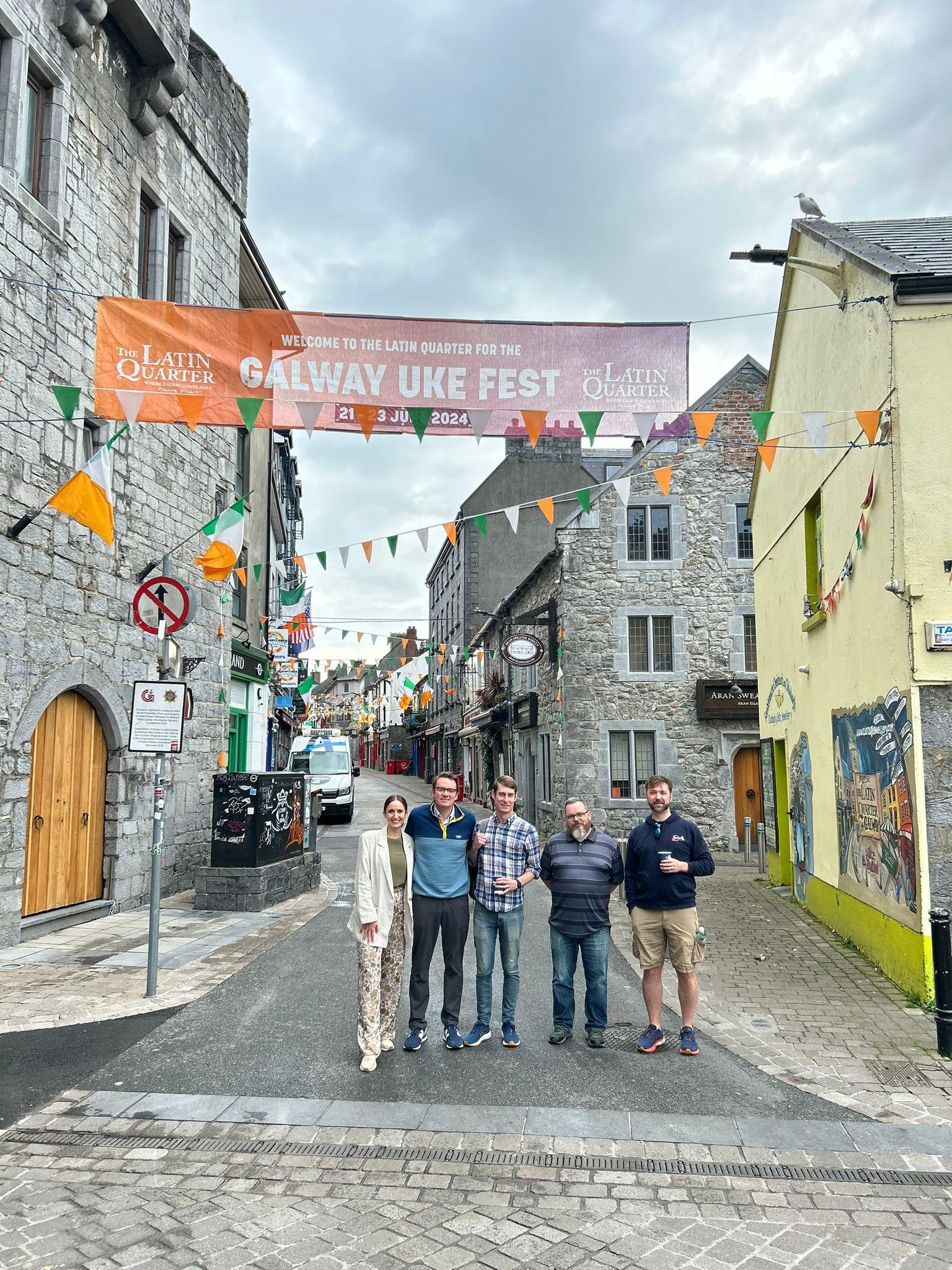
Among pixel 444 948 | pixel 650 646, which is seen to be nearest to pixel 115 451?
pixel 444 948

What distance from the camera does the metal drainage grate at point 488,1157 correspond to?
4105 millimetres

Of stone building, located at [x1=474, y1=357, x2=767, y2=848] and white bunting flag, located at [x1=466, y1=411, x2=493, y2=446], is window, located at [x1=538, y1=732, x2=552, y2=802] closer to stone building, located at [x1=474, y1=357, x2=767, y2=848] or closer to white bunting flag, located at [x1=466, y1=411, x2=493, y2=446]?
stone building, located at [x1=474, y1=357, x2=767, y2=848]

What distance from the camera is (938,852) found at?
6699 mm

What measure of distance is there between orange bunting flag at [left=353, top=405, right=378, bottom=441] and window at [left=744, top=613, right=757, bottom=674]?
13.4 metres

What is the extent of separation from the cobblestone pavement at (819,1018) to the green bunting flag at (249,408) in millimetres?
5805

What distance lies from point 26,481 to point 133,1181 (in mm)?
6877

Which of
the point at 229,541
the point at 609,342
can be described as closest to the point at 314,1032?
the point at 609,342

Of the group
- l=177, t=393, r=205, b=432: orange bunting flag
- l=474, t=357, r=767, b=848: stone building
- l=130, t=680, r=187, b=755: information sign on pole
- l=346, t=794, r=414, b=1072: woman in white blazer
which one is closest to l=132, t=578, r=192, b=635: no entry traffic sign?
l=130, t=680, r=187, b=755: information sign on pole

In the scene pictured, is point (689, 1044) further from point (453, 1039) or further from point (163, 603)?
point (163, 603)

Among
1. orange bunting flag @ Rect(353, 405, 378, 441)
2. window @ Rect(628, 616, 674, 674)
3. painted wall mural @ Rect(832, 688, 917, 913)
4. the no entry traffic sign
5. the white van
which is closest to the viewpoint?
painted wall mural @ Rect(832, 688, 917, 913)

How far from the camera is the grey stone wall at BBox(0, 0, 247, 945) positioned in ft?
28.8

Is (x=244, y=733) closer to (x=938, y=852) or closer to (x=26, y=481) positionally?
(x=26, y=481)

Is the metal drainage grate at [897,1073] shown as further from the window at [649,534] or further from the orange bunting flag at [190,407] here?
the window at [649,534]

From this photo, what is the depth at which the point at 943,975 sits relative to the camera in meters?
5.61
